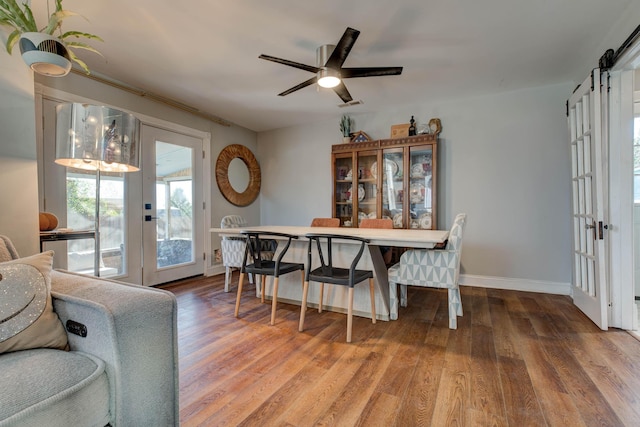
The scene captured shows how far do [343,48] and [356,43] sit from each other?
18.1 inches

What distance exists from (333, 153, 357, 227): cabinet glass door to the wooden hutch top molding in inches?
6.2

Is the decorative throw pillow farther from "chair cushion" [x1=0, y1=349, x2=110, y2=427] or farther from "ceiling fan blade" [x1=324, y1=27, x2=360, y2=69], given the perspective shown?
"ceiling fan blade" [x1=324, y1=27, x2=360, y2=69]

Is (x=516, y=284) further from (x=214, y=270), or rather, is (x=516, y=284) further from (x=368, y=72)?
(x=214, y=270)

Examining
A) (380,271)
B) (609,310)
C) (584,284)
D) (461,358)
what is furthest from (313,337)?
(584,284)

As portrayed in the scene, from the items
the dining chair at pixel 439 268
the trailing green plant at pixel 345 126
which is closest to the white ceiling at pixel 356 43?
the trailing green plant at pixel 345 126

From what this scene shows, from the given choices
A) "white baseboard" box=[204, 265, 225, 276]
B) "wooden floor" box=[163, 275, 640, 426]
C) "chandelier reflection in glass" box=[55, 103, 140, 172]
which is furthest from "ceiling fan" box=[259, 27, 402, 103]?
"white baseboard" box=[204, 265, 225, 276]

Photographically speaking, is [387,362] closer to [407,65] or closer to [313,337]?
[313,337]

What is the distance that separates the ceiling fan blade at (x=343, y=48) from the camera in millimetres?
1936

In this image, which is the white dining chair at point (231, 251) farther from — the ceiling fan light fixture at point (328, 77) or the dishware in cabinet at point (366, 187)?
the ceiling fan light fixture at point (328, 77)

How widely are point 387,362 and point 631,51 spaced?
2718 millimetres

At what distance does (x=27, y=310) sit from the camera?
97 cm

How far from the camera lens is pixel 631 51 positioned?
2.02 meters

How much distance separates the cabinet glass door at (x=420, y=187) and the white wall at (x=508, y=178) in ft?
0.66

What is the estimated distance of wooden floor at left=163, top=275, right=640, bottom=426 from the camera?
4.57 feet
